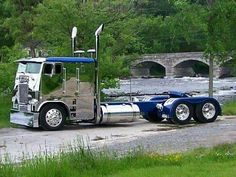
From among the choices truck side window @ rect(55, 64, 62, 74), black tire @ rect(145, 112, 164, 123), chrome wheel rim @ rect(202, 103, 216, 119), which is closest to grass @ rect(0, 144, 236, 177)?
truck side window @ rect(55, 64, 62, 74)

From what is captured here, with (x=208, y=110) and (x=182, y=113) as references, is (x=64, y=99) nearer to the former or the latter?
(x=182, y=113)

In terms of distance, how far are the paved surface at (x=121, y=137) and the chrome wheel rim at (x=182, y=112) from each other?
493 millimetres

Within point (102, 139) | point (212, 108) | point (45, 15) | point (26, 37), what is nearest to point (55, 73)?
point (102, 139)

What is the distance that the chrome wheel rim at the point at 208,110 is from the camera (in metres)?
20.8

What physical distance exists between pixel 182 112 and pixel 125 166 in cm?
1056

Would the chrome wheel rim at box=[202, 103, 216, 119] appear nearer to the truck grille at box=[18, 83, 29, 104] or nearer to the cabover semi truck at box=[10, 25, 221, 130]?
the cabover semi truck at box=[10, 25, 221, 130]

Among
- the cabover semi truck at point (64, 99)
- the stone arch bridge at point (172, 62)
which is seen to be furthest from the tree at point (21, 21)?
the stone arch bridge at point (172, 62)

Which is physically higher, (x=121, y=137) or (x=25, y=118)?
(x=25, y=118)

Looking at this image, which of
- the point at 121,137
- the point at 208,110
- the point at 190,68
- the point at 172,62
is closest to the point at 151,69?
the point at 190,68

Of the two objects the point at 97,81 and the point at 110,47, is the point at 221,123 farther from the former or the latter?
the point at 110,47

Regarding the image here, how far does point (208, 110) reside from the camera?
68.7 feet

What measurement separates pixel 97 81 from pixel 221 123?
4.22 m

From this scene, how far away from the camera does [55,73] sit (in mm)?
19203

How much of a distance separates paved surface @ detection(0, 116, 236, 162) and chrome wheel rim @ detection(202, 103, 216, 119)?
334 millimetres
